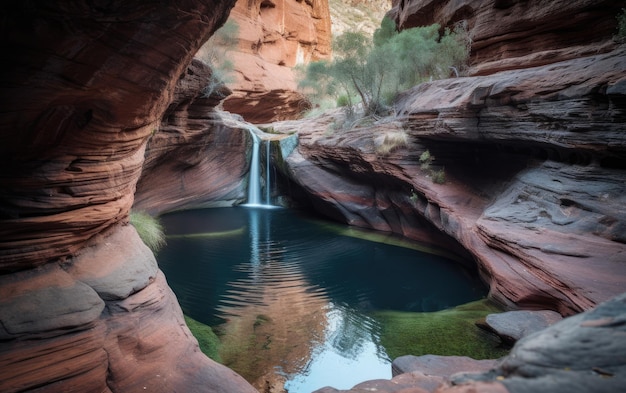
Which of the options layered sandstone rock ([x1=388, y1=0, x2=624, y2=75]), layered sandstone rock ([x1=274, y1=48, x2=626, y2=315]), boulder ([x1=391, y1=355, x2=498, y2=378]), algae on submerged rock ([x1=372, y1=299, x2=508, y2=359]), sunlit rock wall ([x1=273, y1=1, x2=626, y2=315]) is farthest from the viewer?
layered sandstone rock ([x1=388, y1=0, x2=624, y2=75])

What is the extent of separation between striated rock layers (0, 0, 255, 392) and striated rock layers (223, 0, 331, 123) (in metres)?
22.2

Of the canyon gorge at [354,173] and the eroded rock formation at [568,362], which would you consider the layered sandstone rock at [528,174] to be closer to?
the canyon gorge at [354,173]

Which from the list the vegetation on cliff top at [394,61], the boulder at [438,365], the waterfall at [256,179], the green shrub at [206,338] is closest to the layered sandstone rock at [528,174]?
the boulder at [438,365]

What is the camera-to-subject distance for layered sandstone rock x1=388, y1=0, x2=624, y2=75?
1060 centimetres

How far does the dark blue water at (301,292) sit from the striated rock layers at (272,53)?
1542 centimetres

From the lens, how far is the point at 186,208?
18.0 meters

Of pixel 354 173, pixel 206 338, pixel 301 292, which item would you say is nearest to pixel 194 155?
pixel 354 173

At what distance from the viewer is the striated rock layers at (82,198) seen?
129 inches

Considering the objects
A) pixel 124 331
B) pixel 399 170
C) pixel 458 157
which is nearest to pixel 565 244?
pixel 458 157

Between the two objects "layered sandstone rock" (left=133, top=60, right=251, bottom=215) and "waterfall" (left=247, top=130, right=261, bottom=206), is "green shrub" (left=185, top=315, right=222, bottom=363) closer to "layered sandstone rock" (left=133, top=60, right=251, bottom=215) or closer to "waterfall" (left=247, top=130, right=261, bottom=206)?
"layered sandstone rock" (left=133, top=60, right=251, bottom=215)

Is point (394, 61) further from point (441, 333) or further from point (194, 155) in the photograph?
point (441, 333)

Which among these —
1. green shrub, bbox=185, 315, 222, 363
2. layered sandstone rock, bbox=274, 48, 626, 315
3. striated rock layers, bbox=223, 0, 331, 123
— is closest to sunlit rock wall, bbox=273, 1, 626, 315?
layered sandstone rock, bbox=274, 48, 626, 315

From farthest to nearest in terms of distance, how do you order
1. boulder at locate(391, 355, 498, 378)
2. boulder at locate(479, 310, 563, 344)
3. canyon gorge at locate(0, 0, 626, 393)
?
boulder at locate(479, 310, 563, 344)
boulder at locate(391, 355, 498, 378)
canyon gorge at locate(0, 0, 626, 393)

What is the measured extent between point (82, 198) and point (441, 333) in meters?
6.11
